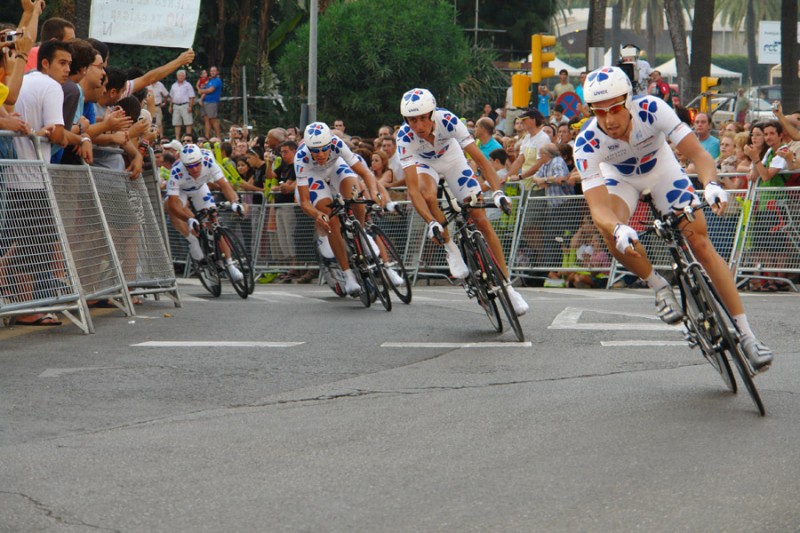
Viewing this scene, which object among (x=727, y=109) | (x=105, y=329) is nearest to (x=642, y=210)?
(x=105, y=329)

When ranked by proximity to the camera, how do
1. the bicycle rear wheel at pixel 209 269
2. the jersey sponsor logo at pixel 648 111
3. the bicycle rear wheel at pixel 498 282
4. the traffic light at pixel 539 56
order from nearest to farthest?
the jersey sponsor logo at pixel 648 111 < the bicycle rear wheel at pixel 498 282 < the bicycle rear wheel at pixel 209 269 < the traffic light at pixel 539 56

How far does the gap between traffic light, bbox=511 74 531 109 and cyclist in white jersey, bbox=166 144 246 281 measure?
7.66m

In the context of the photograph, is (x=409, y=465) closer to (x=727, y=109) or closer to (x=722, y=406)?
(x=722, y=406)

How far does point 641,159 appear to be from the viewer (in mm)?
8555

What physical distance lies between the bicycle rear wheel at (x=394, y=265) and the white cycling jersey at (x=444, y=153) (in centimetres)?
152

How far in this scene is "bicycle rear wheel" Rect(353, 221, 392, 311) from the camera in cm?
1397

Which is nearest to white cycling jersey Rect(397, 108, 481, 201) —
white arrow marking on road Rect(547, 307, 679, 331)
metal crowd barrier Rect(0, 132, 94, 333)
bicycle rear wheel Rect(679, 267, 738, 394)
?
white arrow marking on road Rect(547, 307, 679, 331)

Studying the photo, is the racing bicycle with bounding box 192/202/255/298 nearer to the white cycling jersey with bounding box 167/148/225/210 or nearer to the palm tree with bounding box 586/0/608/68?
the white cycling jersey with bounding box 167/148/225/210

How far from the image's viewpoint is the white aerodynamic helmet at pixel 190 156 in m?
17.2

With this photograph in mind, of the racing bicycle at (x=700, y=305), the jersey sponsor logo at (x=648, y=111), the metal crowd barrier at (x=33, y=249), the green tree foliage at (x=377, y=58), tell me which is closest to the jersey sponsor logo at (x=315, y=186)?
the metal crowd barrier at (x=33, y=249)

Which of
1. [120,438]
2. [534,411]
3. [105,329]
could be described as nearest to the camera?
[120,438]

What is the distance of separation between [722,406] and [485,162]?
5.20 meters

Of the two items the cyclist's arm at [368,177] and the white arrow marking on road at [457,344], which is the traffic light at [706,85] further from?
the white arrow marking on road at [457,344]

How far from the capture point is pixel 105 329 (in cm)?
1173
